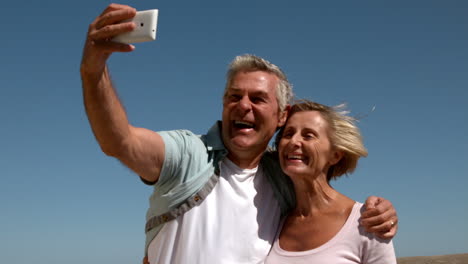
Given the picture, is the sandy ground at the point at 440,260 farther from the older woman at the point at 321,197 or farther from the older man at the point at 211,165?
the older man at the point at 211,165

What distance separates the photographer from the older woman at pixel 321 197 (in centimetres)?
442

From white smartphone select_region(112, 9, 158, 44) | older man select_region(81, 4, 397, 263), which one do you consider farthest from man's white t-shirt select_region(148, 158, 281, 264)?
white smartphone select_region(112, 9, 158, 44)

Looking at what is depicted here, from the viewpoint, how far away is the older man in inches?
136

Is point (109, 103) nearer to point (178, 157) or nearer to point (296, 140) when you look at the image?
point (178, 157)

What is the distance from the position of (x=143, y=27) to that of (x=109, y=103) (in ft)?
2.30

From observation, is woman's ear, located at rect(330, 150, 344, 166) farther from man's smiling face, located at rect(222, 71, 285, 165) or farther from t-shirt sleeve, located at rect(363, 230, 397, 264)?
t-shirt sleeve, located at rect(363, 230, 397, 264)

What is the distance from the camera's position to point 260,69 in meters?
5.37

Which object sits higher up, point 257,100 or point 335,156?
point 257,100

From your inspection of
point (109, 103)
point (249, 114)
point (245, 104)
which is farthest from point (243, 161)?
point (109, 103)

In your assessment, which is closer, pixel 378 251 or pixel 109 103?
pixel 109 103

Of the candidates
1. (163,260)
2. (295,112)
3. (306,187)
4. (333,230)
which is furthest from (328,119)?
(163,260)

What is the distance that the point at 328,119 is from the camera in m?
5.07

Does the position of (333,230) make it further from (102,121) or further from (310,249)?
(102,121)

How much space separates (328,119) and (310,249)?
141cm
